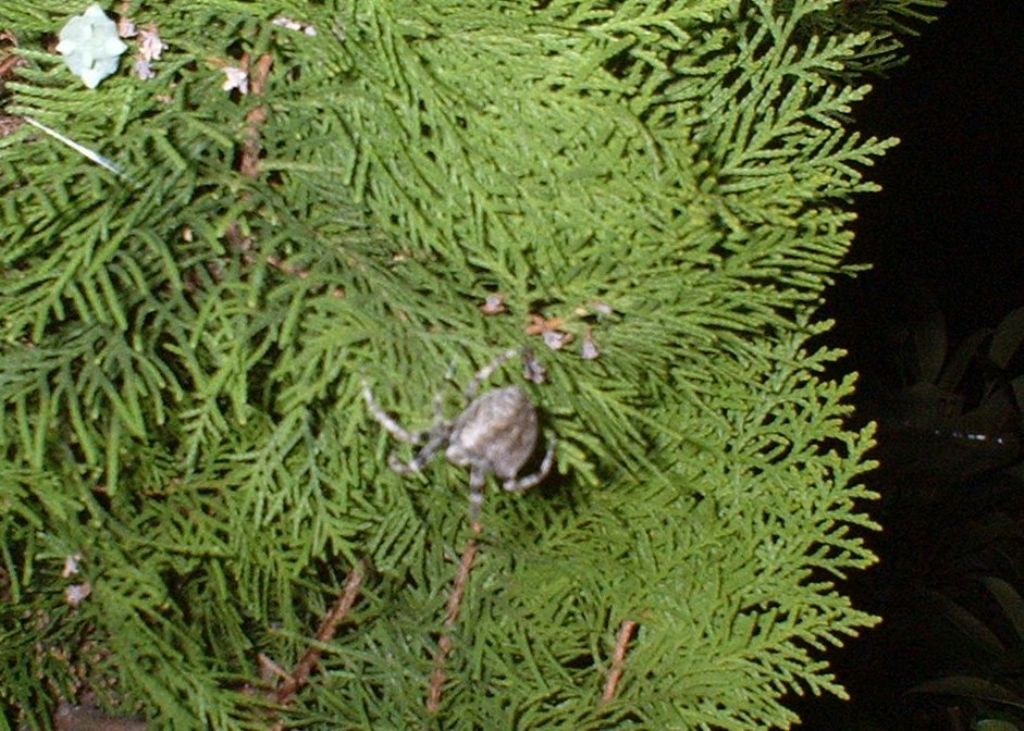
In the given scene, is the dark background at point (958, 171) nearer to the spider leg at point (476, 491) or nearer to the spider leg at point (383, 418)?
the spider leg at point (476, 491)

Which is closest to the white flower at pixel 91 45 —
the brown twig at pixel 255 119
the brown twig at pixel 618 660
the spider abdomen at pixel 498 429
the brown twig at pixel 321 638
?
the brown twig at pixel 255 119

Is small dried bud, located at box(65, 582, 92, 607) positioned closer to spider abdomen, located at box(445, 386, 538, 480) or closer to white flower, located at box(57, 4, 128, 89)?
spider abdomen, located at box(445, 386, 538, 480)

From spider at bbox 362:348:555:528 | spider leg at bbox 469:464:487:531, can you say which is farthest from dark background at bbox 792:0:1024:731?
spider at bbox 362:348:555:528

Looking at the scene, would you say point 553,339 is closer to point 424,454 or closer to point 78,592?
point 424,454

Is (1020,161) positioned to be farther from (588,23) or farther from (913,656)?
(588,23)

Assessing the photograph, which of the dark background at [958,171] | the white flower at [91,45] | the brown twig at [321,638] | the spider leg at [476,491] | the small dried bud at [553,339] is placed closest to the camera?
the white flower at [91,45]

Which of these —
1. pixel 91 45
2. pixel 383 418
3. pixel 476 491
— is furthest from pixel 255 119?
pixel 476 491

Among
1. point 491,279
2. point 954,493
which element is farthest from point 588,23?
point 954,493
